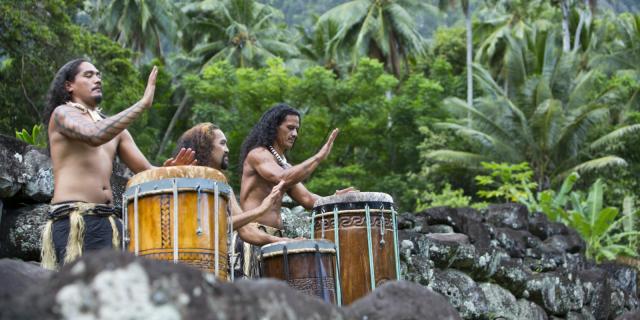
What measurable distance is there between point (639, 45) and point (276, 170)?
95.6 ft

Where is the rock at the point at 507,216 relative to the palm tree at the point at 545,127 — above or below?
below

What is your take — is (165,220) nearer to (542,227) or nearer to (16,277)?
(16,277)

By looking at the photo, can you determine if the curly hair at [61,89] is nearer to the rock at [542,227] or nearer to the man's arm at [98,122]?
the man's arm at [98,122]

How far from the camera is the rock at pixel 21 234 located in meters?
6.59

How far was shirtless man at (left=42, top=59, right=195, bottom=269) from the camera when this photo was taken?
4.88 meters

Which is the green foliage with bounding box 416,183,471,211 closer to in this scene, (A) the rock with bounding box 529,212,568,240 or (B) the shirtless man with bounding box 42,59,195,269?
(A) the rock with bounding box 529,212,568,240

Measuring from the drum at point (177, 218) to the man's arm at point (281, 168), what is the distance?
136 centimetres

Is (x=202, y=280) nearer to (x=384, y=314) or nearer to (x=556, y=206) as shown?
(x=384, y=314)

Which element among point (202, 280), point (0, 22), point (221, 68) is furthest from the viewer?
Answer: point (221, 68)

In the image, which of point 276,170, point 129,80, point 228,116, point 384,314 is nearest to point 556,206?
point 228,116

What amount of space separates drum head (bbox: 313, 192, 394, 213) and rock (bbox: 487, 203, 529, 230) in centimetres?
622

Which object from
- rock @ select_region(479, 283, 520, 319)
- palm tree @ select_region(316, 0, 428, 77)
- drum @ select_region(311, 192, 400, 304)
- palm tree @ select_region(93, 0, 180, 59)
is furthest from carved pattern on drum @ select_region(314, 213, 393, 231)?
palm tree @ select_region(93, 0, 180, 59)

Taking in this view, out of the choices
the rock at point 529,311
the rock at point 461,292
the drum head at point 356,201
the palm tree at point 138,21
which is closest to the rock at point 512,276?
the rock at point 529,311

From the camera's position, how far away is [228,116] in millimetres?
25797
